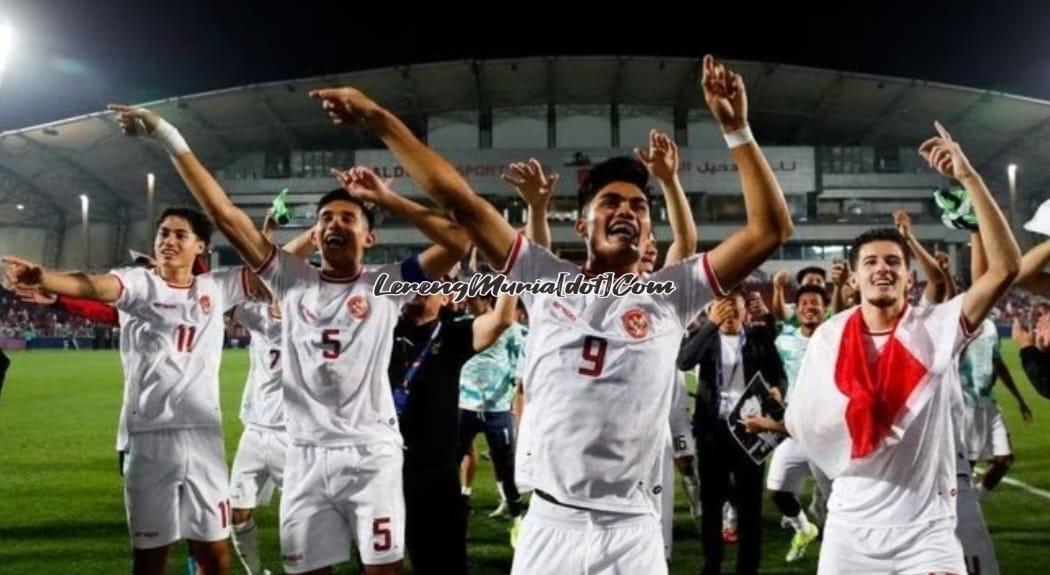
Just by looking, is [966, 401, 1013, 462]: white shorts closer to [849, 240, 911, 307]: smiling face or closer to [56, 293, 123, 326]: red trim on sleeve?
[849, 240, 911, 307]: smiling face

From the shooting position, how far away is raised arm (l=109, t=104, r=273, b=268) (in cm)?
423

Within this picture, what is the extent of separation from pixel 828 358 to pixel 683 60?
44.2 meters

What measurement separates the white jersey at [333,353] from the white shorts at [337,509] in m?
0.09

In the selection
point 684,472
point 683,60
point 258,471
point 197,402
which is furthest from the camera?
point 683,60

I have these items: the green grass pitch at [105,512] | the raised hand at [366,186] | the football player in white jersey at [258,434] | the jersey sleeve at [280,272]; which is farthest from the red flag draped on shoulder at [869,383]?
the football player in white jersey at [258,434]

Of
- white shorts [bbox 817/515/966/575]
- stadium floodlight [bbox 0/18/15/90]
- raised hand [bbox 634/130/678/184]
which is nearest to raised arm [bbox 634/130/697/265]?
raised hand [bbox 634/130/678/184]

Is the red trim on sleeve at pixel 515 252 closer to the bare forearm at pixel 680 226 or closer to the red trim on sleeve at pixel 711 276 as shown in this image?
the red trim on sleeve at pixel 711 276

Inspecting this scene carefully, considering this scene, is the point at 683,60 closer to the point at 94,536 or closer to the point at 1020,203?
the point at 1020,203

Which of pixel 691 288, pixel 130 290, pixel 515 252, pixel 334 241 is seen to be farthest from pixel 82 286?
pixel 691 288

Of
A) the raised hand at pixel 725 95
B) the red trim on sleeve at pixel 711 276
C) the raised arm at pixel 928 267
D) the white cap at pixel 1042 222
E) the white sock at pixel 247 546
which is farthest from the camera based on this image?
the white sock at pixel 247 546

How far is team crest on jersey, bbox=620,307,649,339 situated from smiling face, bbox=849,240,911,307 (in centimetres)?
126

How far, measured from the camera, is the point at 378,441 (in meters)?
4.16

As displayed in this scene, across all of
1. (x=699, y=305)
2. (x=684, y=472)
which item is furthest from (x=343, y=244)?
(x=684, y=472)

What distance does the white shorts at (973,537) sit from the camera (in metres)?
4.53
